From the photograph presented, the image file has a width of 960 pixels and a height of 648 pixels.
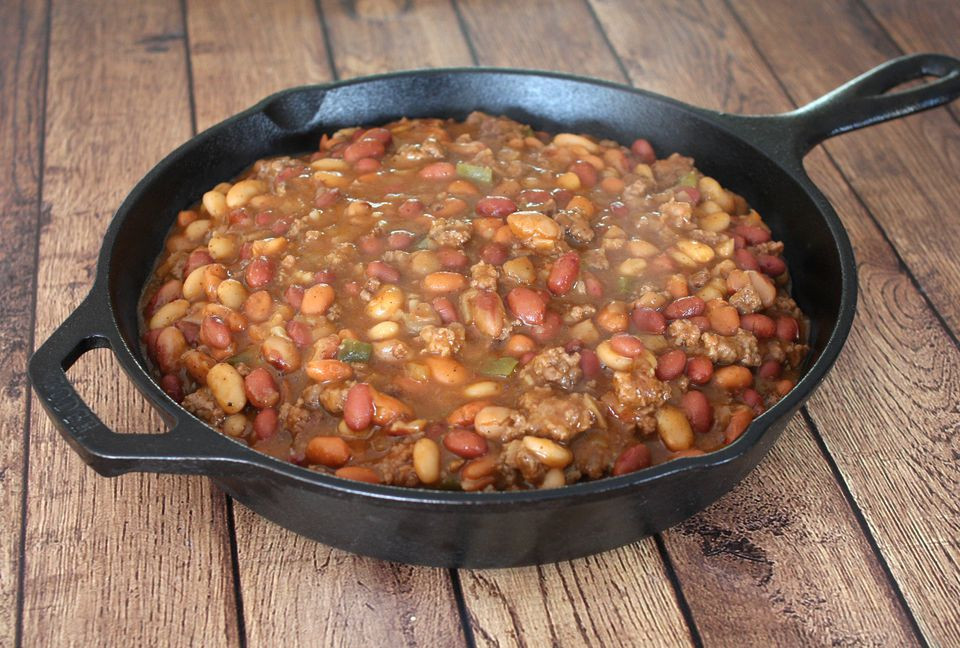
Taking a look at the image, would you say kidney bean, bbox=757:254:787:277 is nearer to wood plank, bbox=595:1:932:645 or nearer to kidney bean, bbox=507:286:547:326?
wood plank, bbox=595:1:932:645

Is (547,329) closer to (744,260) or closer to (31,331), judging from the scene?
(744,260)

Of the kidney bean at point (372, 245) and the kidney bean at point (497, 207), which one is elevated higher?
the kidney bean at point (497, 207)

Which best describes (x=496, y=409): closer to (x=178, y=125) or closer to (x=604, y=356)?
(x=604, y=356)

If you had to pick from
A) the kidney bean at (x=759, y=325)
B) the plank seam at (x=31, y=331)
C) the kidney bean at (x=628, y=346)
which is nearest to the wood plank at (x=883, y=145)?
the kidney bean at (x=759, y=325)

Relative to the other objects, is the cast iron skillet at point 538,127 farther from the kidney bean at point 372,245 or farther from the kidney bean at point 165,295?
the kidney bean at point 372,245

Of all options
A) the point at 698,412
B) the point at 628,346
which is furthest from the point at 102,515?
the point at 698,412

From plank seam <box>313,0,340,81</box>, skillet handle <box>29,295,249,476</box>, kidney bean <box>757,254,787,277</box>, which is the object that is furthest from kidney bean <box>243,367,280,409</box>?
plank seam <box>313,0,340,81</box>

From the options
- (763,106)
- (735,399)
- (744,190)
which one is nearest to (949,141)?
(763,106)
